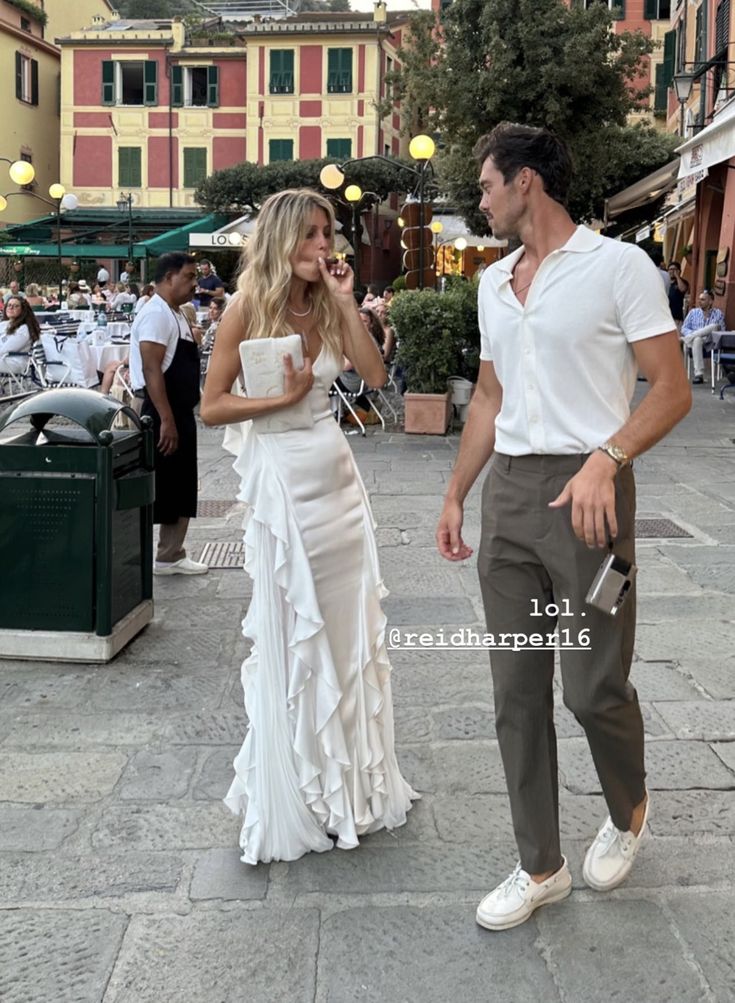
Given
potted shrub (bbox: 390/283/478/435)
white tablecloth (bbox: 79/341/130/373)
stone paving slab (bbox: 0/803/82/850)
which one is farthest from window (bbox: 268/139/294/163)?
stone paving slab (bbox: 0/803/82/850)

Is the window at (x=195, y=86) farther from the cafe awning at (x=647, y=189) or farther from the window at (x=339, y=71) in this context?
the cafe awning at (x=647, y=189)

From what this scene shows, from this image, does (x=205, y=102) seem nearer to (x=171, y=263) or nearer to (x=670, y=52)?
(x=670, y=52)

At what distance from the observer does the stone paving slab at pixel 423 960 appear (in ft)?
7.68

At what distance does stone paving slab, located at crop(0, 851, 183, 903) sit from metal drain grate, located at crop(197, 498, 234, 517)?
471cm

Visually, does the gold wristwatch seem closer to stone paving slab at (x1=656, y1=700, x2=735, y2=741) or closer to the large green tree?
stone paving slab at (x1=656, y1=700, x2=735, y2=741)

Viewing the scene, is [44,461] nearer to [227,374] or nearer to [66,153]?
[227,374]

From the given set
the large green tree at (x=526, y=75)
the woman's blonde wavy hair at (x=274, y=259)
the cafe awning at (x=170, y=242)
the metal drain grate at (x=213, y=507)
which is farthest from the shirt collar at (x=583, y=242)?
the cafe awning at (x=170, y=242)

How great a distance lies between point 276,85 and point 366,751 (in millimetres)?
46440

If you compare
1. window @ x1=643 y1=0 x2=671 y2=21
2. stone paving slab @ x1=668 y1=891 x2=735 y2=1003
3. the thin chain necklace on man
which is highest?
window @ x1=643 y1=0 x2=671 y2=21

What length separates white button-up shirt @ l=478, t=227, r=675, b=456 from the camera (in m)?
2.34

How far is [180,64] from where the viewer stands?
151 ft

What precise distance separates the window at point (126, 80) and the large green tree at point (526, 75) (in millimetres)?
28650

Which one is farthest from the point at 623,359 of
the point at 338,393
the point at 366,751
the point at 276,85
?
the point at 276,85

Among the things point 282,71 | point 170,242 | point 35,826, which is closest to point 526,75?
point 170,242
